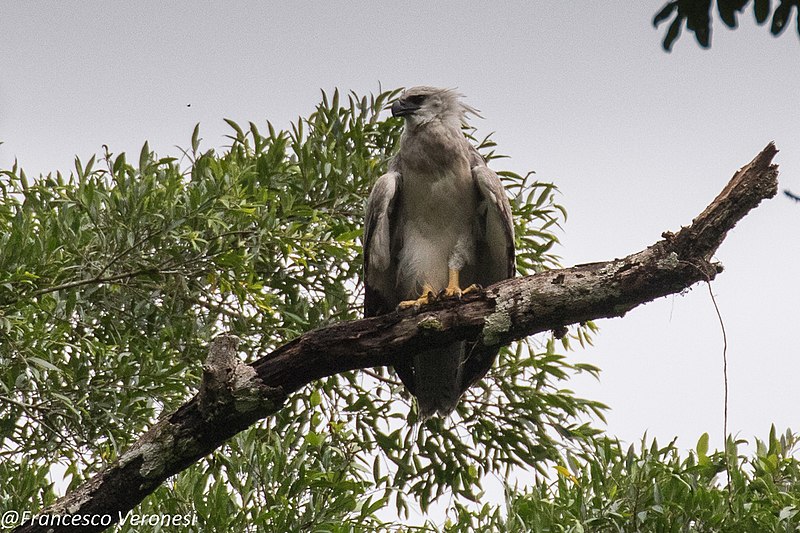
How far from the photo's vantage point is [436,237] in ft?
15.2

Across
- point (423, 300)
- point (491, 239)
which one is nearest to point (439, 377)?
point (423, 300)

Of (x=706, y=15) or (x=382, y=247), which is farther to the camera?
(x=382, y=247)

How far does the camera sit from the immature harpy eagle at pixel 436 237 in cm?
447

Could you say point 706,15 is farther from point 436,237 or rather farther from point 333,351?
point 436,237

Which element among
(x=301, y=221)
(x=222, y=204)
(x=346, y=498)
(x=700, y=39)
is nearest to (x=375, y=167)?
(x=301, y=221)

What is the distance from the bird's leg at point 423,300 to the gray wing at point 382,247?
215 mm

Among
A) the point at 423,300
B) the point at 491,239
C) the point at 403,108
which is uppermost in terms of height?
the point at 403,108

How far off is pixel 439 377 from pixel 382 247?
0.66m

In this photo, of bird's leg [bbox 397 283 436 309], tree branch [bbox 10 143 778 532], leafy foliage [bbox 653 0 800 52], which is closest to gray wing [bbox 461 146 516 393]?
bird's leg [bbox 397 283 436 309]

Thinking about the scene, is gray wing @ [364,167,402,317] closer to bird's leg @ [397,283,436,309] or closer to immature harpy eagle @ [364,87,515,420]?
immature harpy eagle @ [364,87,515,420]

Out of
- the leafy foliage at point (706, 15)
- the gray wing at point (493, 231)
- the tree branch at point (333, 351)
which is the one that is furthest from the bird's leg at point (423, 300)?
the leafy foliage at point (706, 15)

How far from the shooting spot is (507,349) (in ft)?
19.6

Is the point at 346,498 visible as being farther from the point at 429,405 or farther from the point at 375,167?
the point at 375,167

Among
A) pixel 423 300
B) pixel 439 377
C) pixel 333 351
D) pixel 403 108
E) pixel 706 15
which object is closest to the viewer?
pixel 706 15
